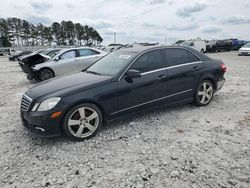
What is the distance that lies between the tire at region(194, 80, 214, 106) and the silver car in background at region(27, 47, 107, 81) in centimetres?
551

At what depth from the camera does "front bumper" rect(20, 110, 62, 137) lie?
3.39 m

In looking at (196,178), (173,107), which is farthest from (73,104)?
(173,107)

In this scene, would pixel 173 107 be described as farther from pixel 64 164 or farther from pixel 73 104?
pixel 64 164

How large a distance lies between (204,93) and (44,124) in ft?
11.9

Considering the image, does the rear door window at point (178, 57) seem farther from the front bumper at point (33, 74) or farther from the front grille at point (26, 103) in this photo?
the front bumper at point (33, 74)

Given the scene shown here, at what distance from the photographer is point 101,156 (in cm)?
323

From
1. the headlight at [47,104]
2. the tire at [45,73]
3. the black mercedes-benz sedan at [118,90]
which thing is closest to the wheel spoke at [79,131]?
the black mercedes-benz sedan at [118,90]

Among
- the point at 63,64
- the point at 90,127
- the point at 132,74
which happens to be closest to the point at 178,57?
the point at 132,74

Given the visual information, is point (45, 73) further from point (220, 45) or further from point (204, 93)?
point (220, 45)

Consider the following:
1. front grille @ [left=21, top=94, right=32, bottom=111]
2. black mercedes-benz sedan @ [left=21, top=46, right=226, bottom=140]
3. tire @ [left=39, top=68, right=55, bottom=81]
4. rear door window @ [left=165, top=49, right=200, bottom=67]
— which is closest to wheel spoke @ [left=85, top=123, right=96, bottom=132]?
black mercedes-benz sedan @ [left=21, top=46, right=226, bottom=140]

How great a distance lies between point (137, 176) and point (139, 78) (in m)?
1.95

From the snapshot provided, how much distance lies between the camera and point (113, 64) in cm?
447

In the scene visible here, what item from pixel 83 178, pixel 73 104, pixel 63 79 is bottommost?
pixel 83 178

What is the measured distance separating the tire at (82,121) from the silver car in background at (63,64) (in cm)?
571
